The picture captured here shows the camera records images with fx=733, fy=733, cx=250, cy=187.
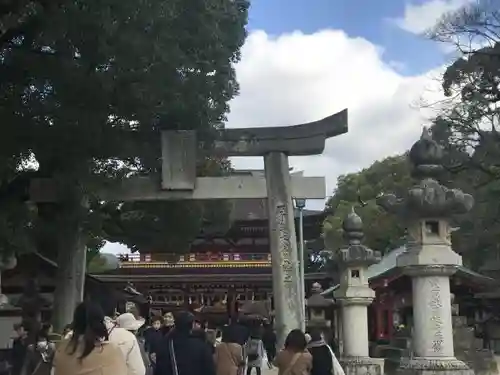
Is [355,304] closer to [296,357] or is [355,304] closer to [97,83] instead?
[97,83]

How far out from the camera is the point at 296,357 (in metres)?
6.64

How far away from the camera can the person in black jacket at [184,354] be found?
5.91m

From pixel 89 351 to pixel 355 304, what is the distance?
12585 mm

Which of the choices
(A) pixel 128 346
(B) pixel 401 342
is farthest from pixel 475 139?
(A) pixel 128 346

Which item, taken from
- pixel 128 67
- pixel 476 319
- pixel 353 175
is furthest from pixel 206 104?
pixel 353 175

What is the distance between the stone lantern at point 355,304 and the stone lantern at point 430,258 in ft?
20.7

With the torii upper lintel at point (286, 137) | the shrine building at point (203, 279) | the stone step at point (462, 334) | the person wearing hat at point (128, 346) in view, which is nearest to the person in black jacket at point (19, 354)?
the torii upper lintel at point (286, 137)

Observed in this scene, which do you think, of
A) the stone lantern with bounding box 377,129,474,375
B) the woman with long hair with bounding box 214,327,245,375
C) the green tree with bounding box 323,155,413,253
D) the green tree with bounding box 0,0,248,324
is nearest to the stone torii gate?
the green tree with bounding box 0,0,248,324

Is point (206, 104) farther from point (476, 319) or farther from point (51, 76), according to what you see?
point (476, 319)

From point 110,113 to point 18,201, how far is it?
3.01 meters

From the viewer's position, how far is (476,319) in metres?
29.3

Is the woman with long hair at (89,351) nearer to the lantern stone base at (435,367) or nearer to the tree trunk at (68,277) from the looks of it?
the lantern stone base at (435,367)

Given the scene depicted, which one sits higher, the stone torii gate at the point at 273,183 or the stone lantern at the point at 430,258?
the stone torii gate at the point at 273,183

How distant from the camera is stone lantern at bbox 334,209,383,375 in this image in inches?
626
